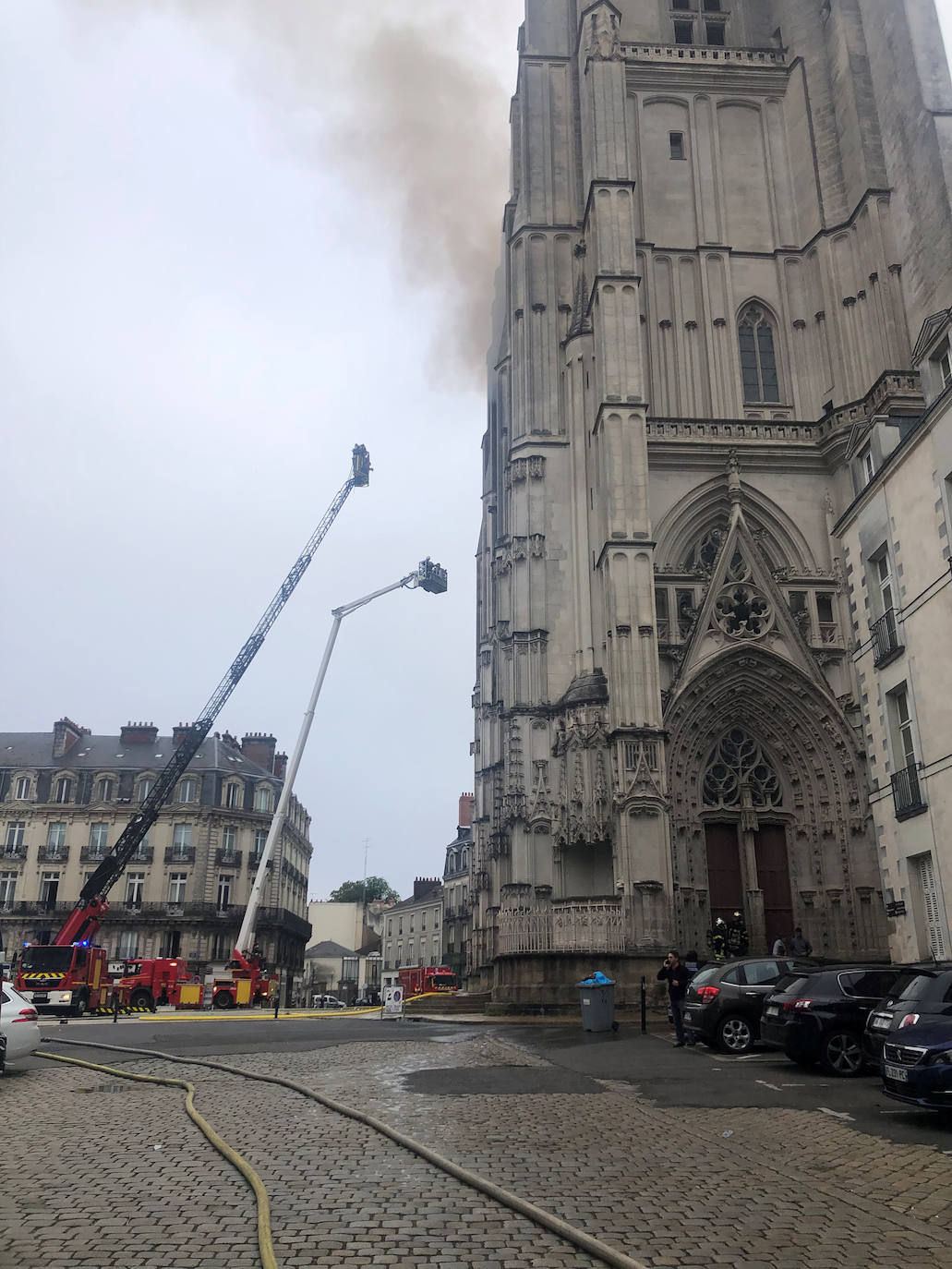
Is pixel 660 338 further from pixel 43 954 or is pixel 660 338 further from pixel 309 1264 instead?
pixel 309 1264

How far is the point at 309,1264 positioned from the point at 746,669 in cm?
2664

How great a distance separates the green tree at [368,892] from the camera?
361ft

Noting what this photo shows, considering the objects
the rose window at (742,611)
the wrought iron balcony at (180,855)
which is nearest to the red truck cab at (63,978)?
the wrought iron balcony at (180,855)

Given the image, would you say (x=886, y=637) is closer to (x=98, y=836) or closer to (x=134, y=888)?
(x=134, y=888)

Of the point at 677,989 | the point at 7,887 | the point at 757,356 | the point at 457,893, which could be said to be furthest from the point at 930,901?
the point at 457,893

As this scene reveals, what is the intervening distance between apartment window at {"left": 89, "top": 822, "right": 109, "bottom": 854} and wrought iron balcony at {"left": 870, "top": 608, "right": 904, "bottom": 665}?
152 feet

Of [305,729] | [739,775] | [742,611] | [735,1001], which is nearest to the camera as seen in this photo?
[735,1001]

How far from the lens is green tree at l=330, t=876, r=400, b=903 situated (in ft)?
361

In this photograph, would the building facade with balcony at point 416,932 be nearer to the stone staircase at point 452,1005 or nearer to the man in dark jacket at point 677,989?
the stone staircase at point 452,1005

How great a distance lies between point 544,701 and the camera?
31234 mm

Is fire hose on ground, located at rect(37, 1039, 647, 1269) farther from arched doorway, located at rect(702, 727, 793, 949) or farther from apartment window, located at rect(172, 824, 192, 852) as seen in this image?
apartment window, located at rect(172, 824, 192, 852)

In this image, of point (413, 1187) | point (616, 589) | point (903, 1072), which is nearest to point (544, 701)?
point (616, 589)

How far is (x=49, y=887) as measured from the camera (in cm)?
5503

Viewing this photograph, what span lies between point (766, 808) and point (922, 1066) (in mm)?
21585
